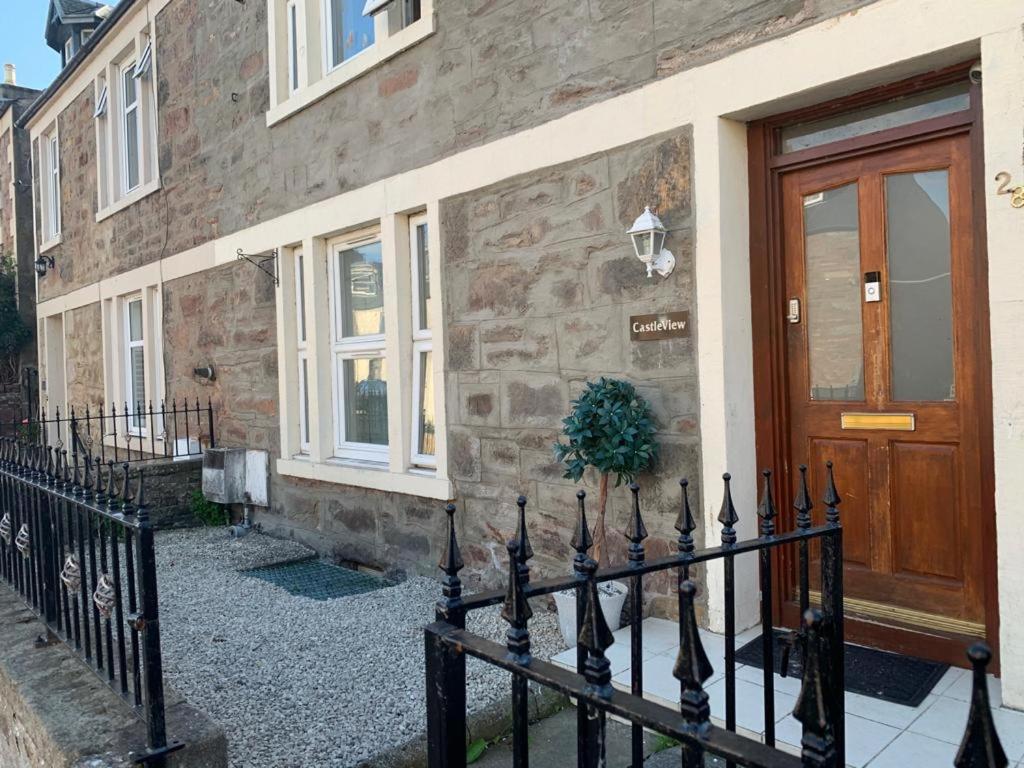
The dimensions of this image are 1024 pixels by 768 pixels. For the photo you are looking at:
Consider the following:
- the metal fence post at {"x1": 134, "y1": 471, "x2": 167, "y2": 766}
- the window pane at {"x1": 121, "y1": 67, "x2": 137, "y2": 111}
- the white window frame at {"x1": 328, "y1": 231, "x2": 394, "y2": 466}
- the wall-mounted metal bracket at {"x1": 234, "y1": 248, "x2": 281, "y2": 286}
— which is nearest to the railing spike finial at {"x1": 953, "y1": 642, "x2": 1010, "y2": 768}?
the metal fence post at {"x1": 134, "y1": 471, "x2": 167, "y2": 766}

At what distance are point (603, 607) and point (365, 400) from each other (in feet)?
9.99

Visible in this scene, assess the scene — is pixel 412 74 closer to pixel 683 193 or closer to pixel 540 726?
pixel 683 193

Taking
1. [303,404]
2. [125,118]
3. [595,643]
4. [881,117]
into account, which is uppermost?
[125,118]

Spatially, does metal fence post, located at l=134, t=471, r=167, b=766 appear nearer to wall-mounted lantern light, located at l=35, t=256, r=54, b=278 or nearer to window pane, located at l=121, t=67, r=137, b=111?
window pane, located at l=121, t=67, r=137, b=111

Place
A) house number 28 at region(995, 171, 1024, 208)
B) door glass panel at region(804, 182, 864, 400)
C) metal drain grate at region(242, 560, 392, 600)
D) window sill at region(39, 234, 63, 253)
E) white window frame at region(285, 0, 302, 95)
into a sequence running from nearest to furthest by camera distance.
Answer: house number 28 at region(995, 171, 1024, 208)
door glass panel at region(804, 182, 864, 400)
metal drain grate at region(242, 560, 392, 600)
white window frame at region(285, 0, 302, 95)
window sill at region(39, 234, 63, 253)

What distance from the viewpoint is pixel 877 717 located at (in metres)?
2.82

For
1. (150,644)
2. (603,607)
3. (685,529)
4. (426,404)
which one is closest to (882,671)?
(603,607)

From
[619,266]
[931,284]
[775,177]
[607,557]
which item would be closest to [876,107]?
[775,177]

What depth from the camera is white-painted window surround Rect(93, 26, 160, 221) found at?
8969mm

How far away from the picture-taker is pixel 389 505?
18.4ft

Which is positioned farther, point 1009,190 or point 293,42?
point 293,42

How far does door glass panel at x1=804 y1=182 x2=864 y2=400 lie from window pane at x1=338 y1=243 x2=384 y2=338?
3266mm

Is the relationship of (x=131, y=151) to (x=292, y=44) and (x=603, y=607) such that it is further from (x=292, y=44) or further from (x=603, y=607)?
(x=603, y=607)

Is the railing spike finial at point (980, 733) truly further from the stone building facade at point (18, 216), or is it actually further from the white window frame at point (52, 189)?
the stone building facade at point (18, 216)
